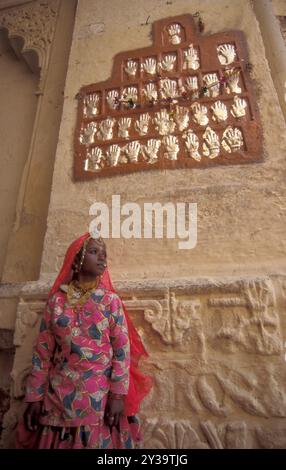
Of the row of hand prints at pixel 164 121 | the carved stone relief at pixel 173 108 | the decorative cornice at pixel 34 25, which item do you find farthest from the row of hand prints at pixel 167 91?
the decorative cornice at pixel 34 25

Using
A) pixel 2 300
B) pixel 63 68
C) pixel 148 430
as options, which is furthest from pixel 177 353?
pixel 63 68

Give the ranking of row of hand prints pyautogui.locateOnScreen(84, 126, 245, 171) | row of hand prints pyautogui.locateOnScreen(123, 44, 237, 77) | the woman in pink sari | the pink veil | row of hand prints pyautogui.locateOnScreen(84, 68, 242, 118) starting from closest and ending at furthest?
the woman in pink sari → the pink veil → row of hand prints pyautogui.locateOnScreen(84, 126, 245, 171) → row of hand prints pyautogui.locateOnScreen(84, 68, 242, 118) → row of hand prints pyautogui.locateOnScreen(123, 44, 237, 77)

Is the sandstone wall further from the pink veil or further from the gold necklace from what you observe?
the gold necklace

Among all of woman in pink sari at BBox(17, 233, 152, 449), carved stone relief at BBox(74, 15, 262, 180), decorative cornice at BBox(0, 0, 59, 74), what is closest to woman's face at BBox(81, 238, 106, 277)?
woman in pink sari at BBox(17, 233, 152, 449)

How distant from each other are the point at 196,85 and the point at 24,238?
2.12 metres

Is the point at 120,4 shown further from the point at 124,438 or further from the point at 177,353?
the point at 124,438

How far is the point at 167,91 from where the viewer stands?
2934 mm

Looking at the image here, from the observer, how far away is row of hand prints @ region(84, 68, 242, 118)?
2818mm

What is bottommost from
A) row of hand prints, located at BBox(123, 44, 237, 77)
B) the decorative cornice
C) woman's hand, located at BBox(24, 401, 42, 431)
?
woman's hand, located at BBox(24, 401, 42, 431)

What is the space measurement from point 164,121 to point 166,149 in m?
0.32

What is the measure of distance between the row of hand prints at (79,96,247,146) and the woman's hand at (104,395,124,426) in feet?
6.89

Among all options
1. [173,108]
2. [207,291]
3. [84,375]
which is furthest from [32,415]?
[173,108]

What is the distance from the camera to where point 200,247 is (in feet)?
7.32

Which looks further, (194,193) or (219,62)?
(219,62)
